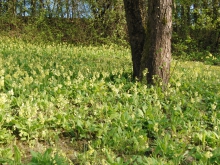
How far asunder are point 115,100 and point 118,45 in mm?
10977

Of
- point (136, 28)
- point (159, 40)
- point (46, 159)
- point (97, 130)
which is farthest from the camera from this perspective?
point (136, 28)

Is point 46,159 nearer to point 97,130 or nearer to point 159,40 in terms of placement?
point 97,130

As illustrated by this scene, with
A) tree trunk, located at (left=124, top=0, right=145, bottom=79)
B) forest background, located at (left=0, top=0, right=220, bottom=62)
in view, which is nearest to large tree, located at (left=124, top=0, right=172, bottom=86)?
tree trunk, located at (left=124, top=0, right=145, bottom=79)

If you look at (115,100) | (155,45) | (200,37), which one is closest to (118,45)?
(200,37)

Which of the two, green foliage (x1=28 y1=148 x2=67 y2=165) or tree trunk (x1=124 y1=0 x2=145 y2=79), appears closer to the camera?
green foliage (x1=28 y1=148 x2=67 y2=165)

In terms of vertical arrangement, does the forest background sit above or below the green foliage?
above

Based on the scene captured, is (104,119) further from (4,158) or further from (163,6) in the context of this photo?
(163,6)

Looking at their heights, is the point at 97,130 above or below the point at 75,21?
below

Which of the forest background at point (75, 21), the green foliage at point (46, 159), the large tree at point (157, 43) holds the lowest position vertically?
the green foliage at point (46, 159)

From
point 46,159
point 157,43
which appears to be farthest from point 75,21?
point 46,159

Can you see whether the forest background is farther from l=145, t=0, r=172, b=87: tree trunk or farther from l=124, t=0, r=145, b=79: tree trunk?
l=145, t=0, r=172, b=87: tree trunk

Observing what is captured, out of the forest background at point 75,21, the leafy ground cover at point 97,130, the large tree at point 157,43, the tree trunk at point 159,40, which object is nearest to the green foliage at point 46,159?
the leafy ground cover at point 97,130

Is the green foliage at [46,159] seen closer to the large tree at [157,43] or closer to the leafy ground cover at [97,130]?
the leafy ground cover at [97,130]

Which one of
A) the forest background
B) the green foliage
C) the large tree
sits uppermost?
the forest background
